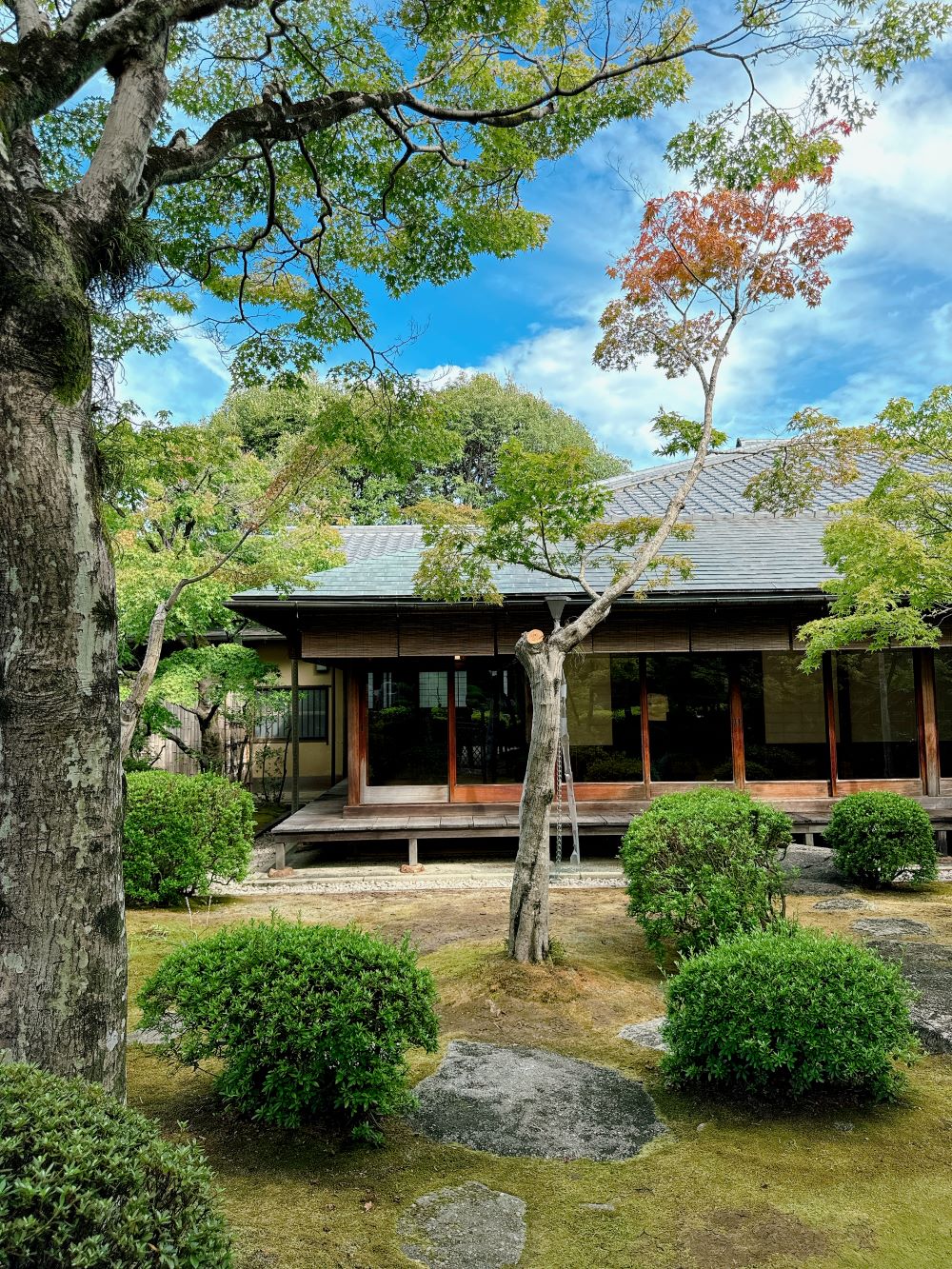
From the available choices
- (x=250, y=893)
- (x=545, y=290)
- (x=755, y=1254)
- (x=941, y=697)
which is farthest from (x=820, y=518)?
(x=755, y=1254)

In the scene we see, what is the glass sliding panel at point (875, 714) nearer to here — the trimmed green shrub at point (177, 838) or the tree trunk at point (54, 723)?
the trimmed green shrub at point (177, 838)

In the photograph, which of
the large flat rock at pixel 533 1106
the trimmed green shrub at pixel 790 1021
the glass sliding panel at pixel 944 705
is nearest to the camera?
the large flat rock at pixel 533 1106

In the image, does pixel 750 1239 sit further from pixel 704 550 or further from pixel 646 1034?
pixel 704 550

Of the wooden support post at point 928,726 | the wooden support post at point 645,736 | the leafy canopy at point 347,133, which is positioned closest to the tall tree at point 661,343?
the leafy canopy at point 347,133

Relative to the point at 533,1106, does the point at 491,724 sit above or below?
above

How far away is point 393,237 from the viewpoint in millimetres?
6816

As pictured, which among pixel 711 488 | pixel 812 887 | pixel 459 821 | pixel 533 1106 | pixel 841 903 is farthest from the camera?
pixel 711 488

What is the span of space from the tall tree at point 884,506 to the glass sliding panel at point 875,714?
496 cm

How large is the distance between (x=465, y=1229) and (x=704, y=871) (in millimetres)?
3010

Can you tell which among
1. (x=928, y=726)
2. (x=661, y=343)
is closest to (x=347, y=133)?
(x=661, y=343)

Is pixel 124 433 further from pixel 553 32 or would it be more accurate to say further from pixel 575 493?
pixel 553 32

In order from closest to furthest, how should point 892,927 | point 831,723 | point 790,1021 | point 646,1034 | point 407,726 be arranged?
point 790,1021, point 646,1034, point 892,927, point 831,723, point 407,726

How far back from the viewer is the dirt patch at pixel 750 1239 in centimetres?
250

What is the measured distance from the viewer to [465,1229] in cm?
268
